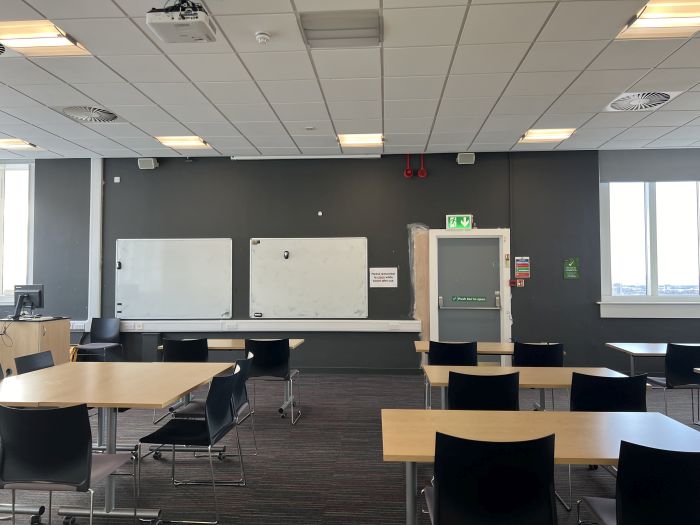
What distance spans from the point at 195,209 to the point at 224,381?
4.76m

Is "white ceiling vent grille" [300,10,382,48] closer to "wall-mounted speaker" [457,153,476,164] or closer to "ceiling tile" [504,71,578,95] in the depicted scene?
"ceiling tile" [504,71,578,95]

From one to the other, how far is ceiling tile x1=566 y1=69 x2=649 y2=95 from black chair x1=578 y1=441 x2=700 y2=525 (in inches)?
138

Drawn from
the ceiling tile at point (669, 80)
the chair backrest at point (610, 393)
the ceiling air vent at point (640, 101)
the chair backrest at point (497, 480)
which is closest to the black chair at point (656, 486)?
the chair backrest at point (497, 480)

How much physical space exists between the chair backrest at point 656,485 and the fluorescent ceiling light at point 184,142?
5797 mm

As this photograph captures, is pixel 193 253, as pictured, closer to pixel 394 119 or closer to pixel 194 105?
pixel 194 105

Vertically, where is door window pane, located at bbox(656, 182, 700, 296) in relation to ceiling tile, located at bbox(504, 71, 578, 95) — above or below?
below

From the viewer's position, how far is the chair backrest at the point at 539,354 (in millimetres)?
4121

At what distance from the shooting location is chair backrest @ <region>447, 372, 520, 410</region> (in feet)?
9.08

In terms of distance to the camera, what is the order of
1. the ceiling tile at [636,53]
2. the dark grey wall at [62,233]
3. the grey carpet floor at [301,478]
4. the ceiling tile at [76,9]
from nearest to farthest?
1. the grey carpet floor at [301,478]
2. the ceiling tile at [76,9]
3. the ceiling tile at [636,53]
4. the dark grey wall at [62,233]

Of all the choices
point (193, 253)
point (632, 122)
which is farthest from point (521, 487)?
point (193, 253)

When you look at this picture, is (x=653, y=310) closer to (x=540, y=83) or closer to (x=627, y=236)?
(x=627, y=236)

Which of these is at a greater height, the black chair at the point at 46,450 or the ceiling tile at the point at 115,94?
the ceiling tile at the point at 115,94

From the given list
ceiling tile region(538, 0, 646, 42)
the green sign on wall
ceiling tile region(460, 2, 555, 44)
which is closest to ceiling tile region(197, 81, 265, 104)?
ceiling tile region(460, 2, 555, 44)

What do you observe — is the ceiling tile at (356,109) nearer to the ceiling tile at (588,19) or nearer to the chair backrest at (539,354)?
the ceiling tile at (588,19)
